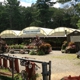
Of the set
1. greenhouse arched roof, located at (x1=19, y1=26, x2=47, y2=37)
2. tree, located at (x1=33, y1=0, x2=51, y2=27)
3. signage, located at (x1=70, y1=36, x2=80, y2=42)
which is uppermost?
tree, located at (x1=33, y1=0, x2=51, y2=27)

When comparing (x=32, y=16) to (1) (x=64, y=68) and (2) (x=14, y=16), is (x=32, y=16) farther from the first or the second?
(1) (x=64, y=68)

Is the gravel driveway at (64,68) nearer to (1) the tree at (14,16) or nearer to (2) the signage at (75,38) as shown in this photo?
(2) the signage at (75,38)

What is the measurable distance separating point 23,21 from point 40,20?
20.7ft

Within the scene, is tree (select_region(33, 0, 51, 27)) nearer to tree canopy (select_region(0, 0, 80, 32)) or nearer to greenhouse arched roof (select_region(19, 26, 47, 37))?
tree canopy (select_region(0, 0, 80, 32))

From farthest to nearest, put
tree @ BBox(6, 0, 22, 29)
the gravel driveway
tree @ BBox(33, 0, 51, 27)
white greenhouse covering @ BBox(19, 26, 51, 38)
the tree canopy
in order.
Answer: tree @ BBox(6, 0, 22, 29) → tree @ BBox(33, 0, 51, 27) → the tree canopy → white greenhouse covering @ BBox(19, 26, 51, 38) → the gravel driveway

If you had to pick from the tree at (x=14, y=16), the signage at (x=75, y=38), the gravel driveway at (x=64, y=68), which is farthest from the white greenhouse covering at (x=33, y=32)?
the tree at (x=14, y=16)

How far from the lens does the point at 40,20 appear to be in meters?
69.9

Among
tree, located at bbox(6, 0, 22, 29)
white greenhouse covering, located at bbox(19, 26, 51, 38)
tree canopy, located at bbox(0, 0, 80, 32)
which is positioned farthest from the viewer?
tree, located at bbox(6, 0, 22, 29)

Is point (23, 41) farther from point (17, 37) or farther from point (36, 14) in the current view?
point (36, 14)

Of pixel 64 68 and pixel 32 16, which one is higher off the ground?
pixel 32 16

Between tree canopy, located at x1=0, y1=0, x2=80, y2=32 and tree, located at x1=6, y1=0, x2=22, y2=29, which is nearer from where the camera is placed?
tree canopy, located at x1=0, y1=0, x2=80, y2=32

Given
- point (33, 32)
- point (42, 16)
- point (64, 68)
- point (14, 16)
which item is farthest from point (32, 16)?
point (64, 68)

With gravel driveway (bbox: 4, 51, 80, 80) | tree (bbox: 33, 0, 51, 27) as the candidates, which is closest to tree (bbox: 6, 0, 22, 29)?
tree (bbox: 33, 0, 51, 27)

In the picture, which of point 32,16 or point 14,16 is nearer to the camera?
point 32,16
